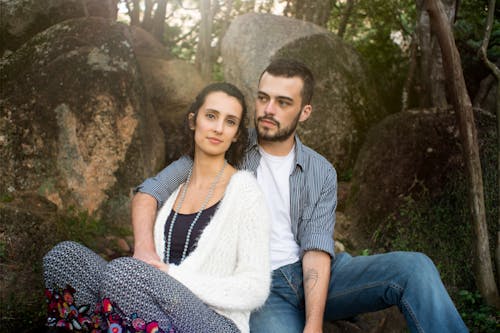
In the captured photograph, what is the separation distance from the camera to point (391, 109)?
6938 millimetres

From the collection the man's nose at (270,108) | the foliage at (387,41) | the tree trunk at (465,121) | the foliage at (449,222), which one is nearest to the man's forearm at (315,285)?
the man's nose at (270,108)

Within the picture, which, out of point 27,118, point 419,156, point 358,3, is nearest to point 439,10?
point 419,156

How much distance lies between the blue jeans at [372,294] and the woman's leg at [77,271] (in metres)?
0.86

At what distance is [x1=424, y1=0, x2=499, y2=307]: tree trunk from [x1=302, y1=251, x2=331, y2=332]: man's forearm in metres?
1.76

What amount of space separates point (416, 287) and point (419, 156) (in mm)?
2606

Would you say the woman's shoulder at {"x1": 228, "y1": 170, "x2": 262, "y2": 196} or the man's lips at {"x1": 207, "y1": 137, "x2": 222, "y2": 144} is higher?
the man's lips at {"x1": 207, "y1": 137, "x2": 222, "y2": 144}

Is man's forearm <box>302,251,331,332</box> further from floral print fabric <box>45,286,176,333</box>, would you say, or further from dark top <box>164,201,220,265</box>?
floral print fabric <box>45,286,176,333</box>

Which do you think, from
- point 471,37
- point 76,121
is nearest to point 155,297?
point 76,121

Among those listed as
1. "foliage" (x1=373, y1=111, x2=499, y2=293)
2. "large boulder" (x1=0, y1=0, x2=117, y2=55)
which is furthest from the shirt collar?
"large boulder" (x1=0, y1=0, x2=117, y2=55)

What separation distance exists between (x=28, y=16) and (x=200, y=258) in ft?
13.1

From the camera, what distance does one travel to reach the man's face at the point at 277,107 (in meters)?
3.31

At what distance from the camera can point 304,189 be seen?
3.28m

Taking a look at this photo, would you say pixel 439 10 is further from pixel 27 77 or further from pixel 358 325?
pixel 27 77

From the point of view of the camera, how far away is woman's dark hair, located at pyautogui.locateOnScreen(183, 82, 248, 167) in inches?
119
